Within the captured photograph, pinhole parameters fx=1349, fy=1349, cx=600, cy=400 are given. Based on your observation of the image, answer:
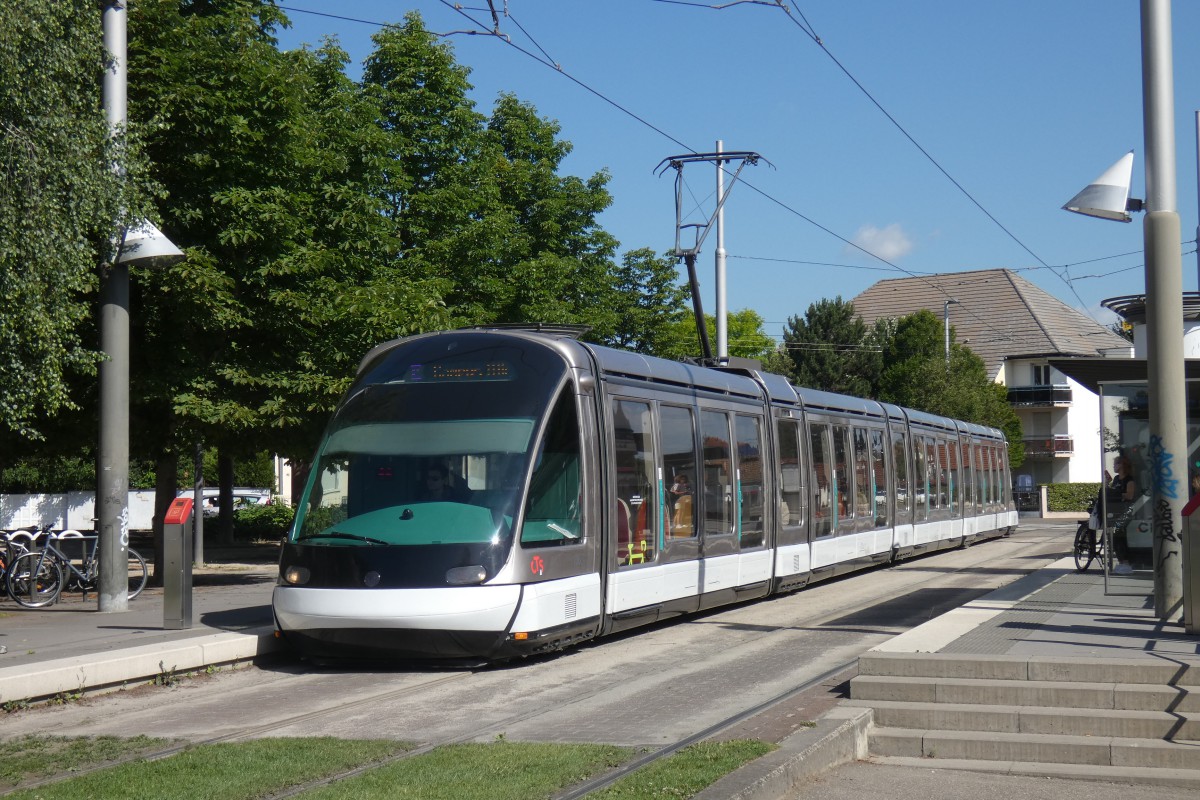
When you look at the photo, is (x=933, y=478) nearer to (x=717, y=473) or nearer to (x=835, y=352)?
(x=717, y=473)

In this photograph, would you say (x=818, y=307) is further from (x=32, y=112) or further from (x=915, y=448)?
(x=32, y=112)

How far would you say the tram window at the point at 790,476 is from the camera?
18.3 meters

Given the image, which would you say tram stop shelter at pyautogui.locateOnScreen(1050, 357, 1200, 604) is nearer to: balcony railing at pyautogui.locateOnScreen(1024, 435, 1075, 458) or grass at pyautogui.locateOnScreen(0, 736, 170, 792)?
grass at pyautogui.locateOnScreen(0, 736, 170, 792)

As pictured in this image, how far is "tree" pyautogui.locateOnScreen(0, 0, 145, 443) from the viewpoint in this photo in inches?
512

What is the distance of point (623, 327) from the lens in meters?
41.5

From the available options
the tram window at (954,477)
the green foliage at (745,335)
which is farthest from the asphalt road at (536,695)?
the green foliage at (745,335)

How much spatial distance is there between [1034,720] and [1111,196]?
5.43 m

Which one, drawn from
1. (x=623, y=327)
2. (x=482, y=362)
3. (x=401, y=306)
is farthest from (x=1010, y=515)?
(x=482, y=362)

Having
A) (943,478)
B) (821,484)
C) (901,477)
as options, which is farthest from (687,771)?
(943,478)

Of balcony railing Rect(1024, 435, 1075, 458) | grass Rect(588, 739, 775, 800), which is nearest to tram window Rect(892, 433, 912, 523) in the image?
grass Rect(588, 739, 775, 800)

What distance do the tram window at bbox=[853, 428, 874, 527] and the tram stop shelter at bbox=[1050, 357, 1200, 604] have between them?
250 inches

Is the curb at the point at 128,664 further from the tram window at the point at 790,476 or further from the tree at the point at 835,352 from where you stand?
the tree at the point at 835,352

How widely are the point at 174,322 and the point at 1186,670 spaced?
47.1ft

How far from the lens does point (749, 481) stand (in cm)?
1691
